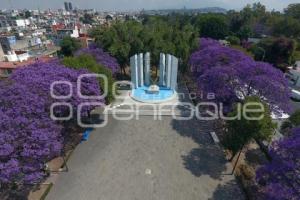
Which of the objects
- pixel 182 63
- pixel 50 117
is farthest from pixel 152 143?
pixel 182 63

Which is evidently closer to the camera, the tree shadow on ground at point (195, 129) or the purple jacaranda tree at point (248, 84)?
the purple jacaranda tree at point (248, 84)

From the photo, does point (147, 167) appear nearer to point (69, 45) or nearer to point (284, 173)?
point (284, 173)

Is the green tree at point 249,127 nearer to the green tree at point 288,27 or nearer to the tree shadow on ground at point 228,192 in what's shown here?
the tree shadow on ground at point 228,192

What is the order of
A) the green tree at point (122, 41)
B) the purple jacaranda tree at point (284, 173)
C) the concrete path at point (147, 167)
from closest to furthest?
the purple jacaranda tree at point (284, 173)
the concrete path at point (147, 167)
the green tree at point (122, 41)

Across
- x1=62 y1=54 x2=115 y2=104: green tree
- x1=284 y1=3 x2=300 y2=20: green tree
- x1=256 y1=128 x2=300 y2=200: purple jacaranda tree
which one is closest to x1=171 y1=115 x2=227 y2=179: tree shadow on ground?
x1=256 y1=128 x2=300 y2=200: purple jacaranda tree

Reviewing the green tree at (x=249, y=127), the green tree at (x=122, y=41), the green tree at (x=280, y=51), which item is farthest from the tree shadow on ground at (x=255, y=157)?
the green tree at (x=280, y=51)

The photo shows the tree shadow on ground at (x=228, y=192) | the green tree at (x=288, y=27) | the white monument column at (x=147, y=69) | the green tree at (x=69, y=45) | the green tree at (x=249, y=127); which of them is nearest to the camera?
the tree shadow on ground at (x=228, y=192)
